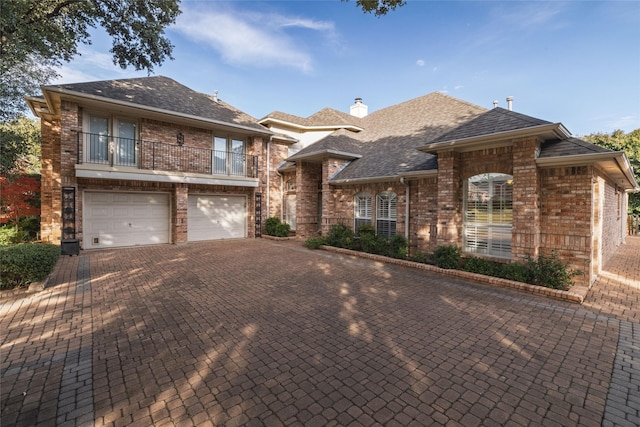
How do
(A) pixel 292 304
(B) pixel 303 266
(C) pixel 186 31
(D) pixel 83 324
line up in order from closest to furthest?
(D) pixel 83 324 < (A) pixel 292 304 < (B) pixel 303 266 < (C) pixel 186 31

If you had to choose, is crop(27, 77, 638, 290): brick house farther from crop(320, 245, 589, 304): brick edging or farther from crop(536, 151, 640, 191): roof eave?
crop(320, 245, 589, 304): brick edging

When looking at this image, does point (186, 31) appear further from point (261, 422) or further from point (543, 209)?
point (543, 209)

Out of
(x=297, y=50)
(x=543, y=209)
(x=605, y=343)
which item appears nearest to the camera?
(x=605, y=343)

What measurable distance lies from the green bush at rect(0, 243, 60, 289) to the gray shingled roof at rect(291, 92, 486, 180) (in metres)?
10.1

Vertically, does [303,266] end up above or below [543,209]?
below

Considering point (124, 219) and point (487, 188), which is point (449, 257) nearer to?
point (487, 188)

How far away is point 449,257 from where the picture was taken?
27.6 feet

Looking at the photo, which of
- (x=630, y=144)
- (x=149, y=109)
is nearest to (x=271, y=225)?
(x=149, y=109)

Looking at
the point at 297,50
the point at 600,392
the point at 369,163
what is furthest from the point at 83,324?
the point at 297,50

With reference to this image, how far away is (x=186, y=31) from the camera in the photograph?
10.1 meters

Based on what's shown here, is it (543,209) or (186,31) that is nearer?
(543,209)

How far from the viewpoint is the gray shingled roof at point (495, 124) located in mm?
7232

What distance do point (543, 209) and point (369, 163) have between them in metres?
7.11

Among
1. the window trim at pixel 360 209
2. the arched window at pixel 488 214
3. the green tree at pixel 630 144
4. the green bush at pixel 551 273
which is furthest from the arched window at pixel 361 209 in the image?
the green tree at pixel 630 144
